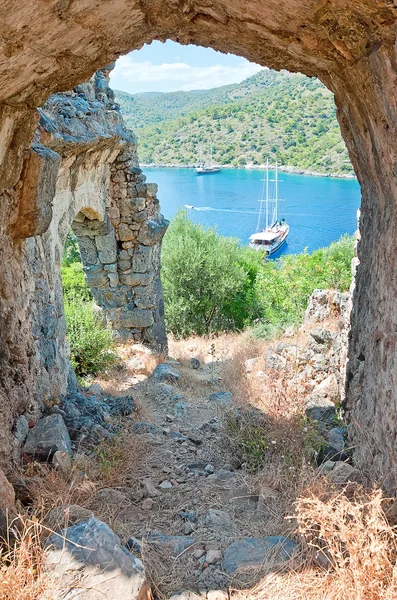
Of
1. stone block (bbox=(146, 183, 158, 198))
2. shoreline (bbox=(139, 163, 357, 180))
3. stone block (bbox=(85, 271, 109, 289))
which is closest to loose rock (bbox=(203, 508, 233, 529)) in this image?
stone block (bbox=(85, 271, 109, 289))

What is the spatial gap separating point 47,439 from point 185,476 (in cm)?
106

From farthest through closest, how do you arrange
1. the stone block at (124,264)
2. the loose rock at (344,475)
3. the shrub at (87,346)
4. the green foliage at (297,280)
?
1. the green foliage at (297,280)
2. the stone block at (124,264)
3. the shrub at (87,346)
4. the loose rock at (344,475)

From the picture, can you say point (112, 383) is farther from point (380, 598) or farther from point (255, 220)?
point (255, 220)

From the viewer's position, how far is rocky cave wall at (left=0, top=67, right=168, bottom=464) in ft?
11.8

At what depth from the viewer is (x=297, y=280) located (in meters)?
15.1

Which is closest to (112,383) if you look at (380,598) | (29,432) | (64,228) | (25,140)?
(64,228)

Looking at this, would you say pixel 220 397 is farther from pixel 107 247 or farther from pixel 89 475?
pixel 107 247

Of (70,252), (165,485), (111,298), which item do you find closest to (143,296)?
(111,298)

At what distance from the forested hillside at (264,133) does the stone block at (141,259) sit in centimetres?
4872

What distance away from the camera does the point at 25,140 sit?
10.3ft

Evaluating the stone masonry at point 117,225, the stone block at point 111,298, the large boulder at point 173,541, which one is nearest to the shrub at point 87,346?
the stone block at point 111,298

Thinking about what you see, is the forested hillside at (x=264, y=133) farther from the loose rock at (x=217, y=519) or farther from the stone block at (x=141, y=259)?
the loose rock at (x=217, y=519)

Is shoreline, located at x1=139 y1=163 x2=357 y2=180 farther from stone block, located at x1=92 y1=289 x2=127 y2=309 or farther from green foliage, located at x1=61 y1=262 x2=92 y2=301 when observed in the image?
stone block, located at x1=92 y1=289 x2=127 y2=309

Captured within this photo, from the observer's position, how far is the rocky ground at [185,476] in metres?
2.40
